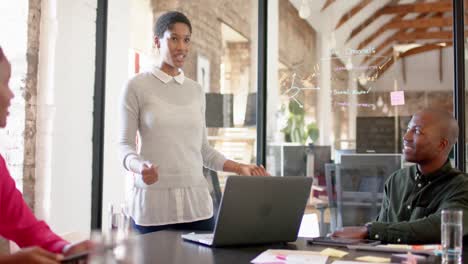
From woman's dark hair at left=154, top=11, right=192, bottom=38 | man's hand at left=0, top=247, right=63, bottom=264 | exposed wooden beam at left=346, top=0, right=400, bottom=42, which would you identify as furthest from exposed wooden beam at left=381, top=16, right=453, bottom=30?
man's hand at left=0, top=247, right=63, bottom=264

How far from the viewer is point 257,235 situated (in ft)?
6.15

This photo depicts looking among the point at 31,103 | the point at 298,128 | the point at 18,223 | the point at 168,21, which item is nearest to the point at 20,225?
the point at 18,223

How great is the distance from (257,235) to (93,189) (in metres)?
2.52

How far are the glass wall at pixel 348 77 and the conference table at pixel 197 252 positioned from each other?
2529 mm

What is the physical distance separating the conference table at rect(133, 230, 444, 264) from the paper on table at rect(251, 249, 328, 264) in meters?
0.03

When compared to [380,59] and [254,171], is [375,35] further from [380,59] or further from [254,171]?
[254,171]

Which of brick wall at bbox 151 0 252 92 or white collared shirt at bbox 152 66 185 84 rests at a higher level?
brick wall at bbox 151 0 252 92

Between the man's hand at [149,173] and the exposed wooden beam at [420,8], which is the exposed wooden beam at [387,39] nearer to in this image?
the exposed wooden beam at [420,8]

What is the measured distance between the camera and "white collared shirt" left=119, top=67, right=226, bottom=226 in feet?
7.73

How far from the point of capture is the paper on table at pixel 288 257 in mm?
1591

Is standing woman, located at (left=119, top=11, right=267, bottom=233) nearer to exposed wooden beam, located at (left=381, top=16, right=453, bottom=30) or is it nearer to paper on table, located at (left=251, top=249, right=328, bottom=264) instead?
paper on table, located at (left=251, top=249, right=328, bottom=264)

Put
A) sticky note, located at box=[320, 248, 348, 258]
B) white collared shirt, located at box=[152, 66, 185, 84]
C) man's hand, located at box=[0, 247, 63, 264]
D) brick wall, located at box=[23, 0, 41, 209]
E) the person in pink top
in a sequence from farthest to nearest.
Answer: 1. brick wall, located at box=[23, 0, 41, 209]
2. white collared shirt, located at box=[152, 66, 185, 84]
3. sticky note, located at box=[320, 248, 348, 258]
4. the person in pink top
5. man's hand, located at box=[0, 247, 63, 264]

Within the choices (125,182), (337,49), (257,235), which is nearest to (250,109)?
(337,49)

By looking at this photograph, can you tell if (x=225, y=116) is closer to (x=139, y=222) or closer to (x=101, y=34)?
(x=101, y=34)
